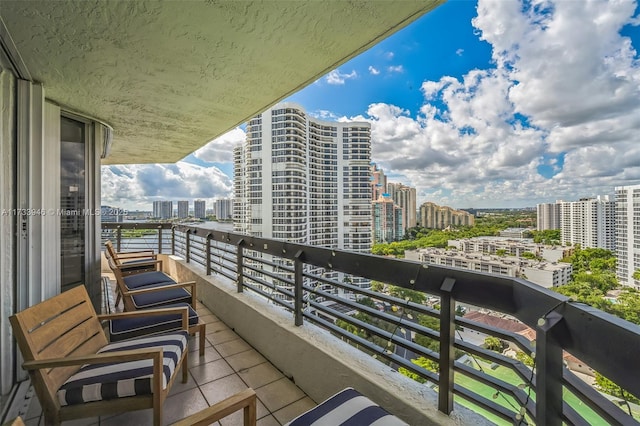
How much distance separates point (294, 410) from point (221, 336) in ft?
4.52

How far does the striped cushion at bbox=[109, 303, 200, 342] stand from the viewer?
2.34 m

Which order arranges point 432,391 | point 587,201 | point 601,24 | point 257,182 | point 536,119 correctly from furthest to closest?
point 257,182, point 536,119, point 601,24, point 587,201, point 432,391

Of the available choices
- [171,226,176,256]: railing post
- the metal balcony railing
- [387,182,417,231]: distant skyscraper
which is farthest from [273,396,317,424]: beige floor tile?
[387,182,417,231]: distant skyscraper

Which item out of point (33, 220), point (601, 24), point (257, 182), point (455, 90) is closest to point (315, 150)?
point (257, 182)

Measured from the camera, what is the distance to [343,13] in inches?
61.1

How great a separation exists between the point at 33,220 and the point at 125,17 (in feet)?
5.74

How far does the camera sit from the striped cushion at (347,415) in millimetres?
1175

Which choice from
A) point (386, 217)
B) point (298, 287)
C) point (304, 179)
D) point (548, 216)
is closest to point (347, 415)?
point (298, 287)

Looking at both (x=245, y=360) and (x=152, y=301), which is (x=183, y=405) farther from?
(x=152, y=301)

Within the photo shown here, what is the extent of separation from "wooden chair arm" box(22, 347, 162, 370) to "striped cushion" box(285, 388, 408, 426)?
2.81 ft

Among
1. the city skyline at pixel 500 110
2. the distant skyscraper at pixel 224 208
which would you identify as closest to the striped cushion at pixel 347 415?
the city skyline at pixel 500 110

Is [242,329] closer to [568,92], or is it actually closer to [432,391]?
[432,391]

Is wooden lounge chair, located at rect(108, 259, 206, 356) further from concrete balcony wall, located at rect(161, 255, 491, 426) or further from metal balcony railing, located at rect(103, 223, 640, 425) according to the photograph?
metal balcony railing, located at rect(103, 223, 640, 425)

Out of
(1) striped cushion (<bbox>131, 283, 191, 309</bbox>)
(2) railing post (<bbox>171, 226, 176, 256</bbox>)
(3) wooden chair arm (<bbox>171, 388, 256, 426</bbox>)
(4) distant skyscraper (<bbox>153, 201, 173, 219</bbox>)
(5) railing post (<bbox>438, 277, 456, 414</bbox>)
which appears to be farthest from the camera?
(4) distant skyscraper (<bbox>153, 201, 173, 219</bbox>)
